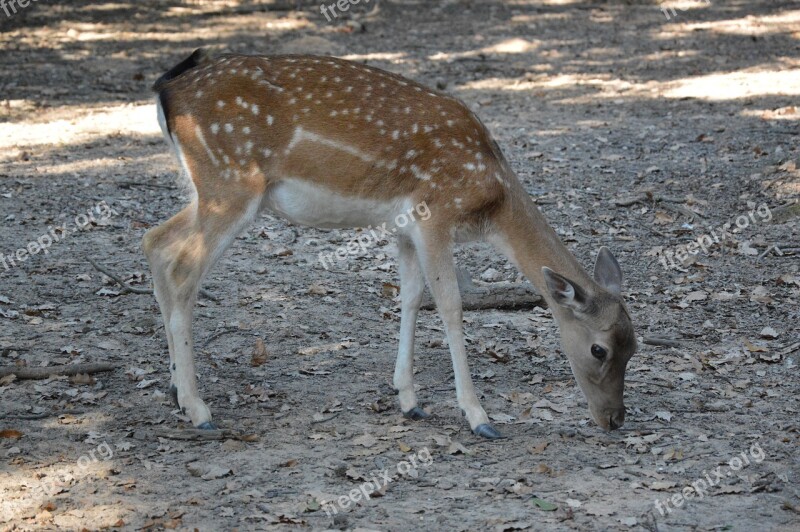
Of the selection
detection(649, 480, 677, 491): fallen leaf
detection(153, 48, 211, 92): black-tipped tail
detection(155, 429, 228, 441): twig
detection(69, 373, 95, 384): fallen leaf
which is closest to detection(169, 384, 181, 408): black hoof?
detection(155, 429, 228, 441): twig

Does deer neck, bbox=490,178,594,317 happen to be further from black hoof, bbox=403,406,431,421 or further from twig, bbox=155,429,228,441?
twig, bbox=155,429,228,441

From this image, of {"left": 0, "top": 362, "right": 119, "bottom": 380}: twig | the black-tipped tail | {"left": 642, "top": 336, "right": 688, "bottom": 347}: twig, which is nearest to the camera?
{"left": 0, "top": 362, "right": 119, "bottom": 380}: twig

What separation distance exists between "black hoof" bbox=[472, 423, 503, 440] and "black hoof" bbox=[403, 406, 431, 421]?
1.30ft

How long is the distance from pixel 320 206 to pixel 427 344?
167 cm

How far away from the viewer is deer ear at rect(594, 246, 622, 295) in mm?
6211

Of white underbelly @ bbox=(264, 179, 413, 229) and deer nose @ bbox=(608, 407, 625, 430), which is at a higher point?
white underbelly @ bbox=(264, 179, 413, 229)

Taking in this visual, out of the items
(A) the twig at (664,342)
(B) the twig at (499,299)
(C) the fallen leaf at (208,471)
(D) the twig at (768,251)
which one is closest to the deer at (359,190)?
(C) the fallen leaf at (208,471)

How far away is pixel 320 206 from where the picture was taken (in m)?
6.27

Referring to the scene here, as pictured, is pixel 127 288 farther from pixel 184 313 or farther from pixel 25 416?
pixel 25 416

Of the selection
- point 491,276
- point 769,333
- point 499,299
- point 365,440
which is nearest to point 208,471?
point 365,440

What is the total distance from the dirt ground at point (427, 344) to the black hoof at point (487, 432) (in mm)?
56

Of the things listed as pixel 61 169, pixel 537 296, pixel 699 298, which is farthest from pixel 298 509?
pixel 61 169

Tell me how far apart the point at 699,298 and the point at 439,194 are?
2.92 metres

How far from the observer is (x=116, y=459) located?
5484 millimetres
